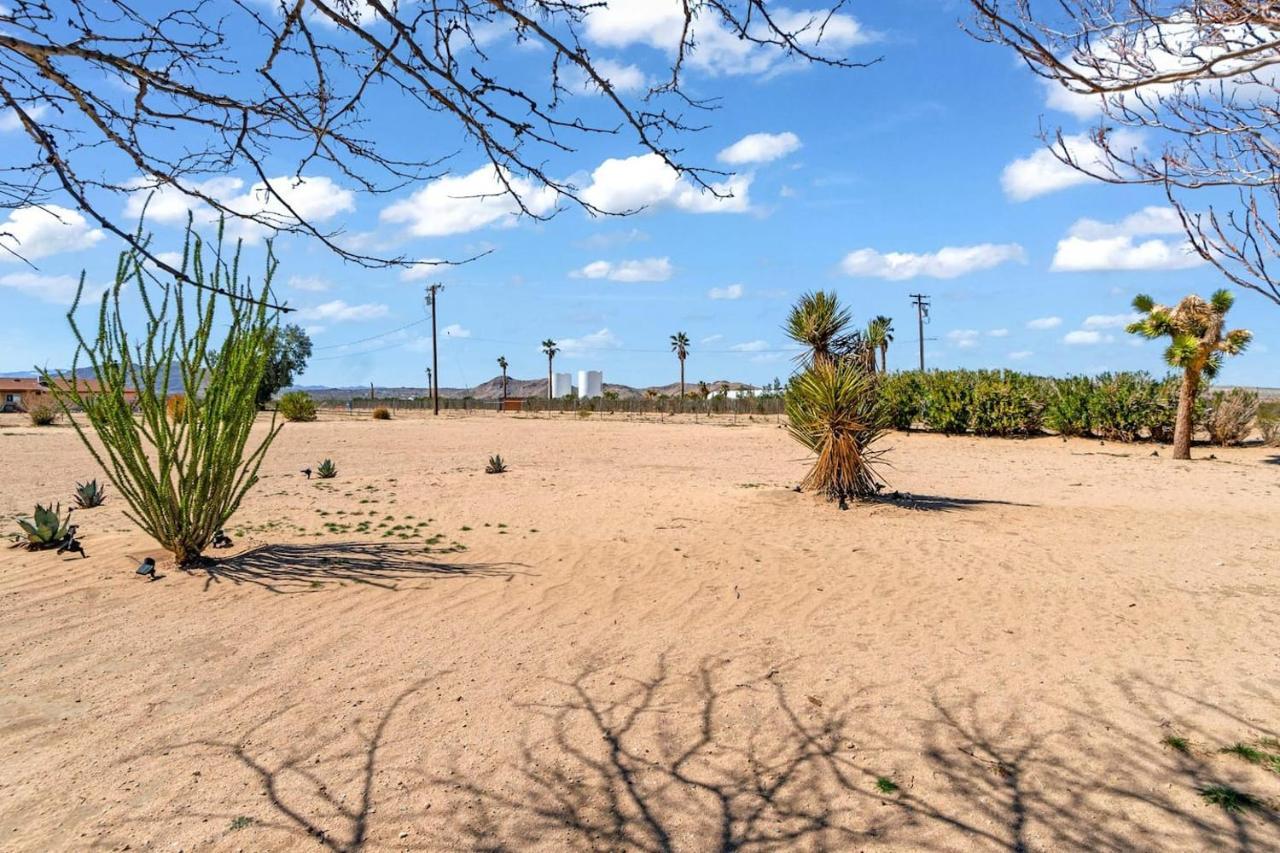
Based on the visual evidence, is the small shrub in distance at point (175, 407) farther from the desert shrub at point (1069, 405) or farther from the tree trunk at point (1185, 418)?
the desert shrub at point (1069, 405)

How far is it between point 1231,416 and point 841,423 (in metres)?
17.9

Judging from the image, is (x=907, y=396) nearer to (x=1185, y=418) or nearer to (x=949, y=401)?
(x=949, y=401)

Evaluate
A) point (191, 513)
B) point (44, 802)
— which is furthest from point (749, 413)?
point (44, 802)

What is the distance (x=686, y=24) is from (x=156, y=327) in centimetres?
568

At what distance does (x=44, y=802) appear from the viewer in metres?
3.33

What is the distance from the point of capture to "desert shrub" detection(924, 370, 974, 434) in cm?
2680

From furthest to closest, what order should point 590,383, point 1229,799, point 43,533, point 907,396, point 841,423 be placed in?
point 590,383 < point 907,396 < point 841,423 < point 43,533 < point 1229,799

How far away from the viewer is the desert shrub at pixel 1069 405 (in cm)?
2492

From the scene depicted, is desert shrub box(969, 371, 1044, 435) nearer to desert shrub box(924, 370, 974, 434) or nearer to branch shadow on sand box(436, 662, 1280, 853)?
desert shrub box(924, 370, 974, 434)

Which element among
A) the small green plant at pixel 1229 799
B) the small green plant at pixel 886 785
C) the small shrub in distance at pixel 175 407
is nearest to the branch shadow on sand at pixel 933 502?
the small green plant at pixel 1229 799

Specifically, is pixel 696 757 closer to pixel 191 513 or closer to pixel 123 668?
pixel 123 668

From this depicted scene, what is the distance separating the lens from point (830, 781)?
360 cm

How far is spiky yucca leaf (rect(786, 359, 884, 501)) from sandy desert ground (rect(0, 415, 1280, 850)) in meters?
1.92

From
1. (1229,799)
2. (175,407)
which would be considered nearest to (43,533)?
(175,407)
